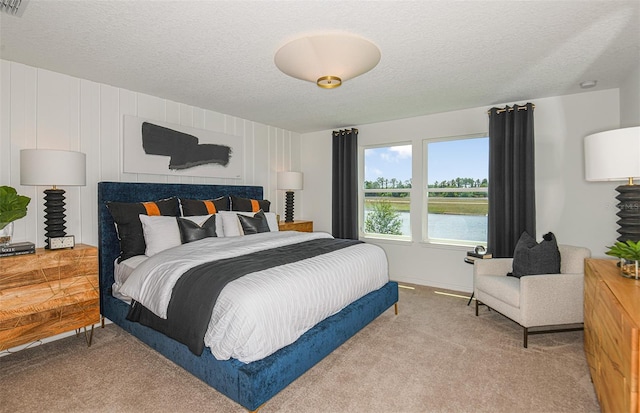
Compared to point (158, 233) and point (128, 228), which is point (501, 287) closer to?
point (158, 233)

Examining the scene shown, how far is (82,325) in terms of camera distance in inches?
112

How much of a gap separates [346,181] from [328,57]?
3.17 metres

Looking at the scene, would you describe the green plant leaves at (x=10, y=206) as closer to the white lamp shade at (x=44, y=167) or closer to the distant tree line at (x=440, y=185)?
the white lamp shade at (x=44, y=167)

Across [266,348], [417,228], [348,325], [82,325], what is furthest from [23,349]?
[417,228]

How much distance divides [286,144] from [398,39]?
3.64m

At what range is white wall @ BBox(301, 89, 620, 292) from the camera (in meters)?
3.66

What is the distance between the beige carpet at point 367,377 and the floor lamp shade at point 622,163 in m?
1.19

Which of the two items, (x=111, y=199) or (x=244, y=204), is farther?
(x=244, y=204)

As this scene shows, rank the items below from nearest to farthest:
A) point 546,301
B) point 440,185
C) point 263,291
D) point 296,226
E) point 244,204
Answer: point 263,291, point 546,301, point 244,204, point 440,185, point 296,226

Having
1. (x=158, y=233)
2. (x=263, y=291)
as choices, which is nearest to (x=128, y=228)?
(x=158, y=233)

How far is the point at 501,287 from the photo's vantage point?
3.17m

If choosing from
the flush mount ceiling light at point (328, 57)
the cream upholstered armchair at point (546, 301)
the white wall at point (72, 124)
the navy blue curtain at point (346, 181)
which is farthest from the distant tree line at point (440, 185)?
the white wall at point (72, 124)

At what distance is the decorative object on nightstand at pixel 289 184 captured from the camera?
548cm

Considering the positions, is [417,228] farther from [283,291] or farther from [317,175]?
[283,291]
